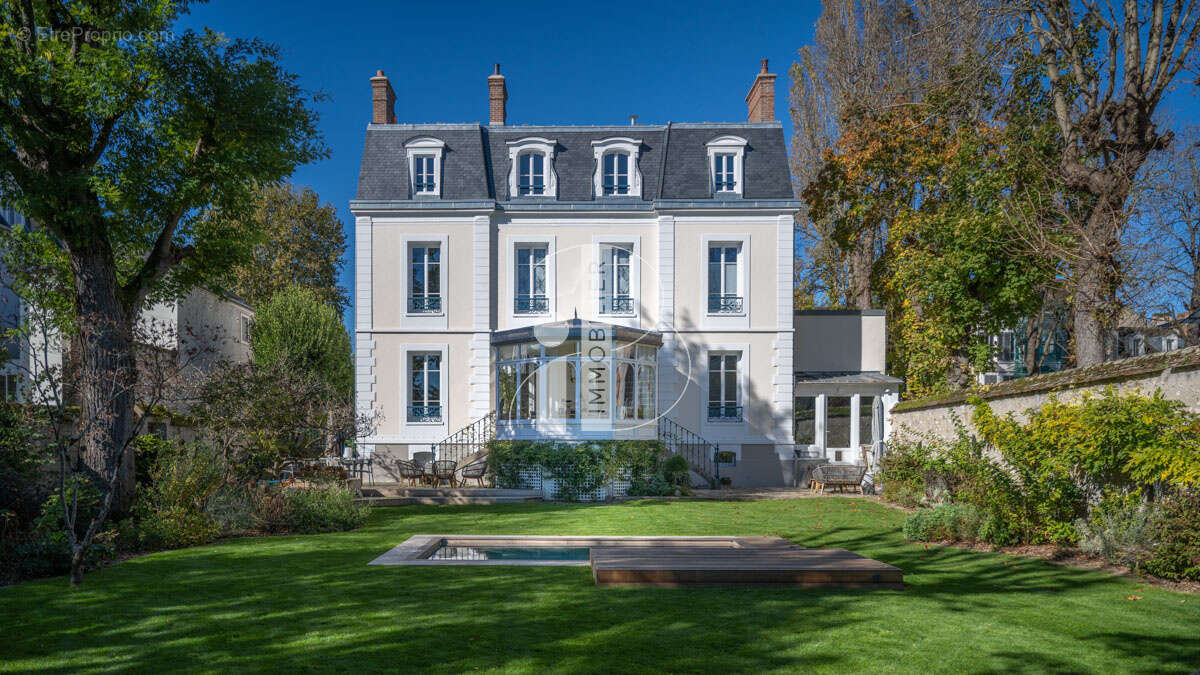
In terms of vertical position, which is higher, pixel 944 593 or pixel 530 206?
pixel 530 206

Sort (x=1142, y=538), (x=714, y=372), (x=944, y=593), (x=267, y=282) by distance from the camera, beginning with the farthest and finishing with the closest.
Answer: (x=267, y=282)
(x=714, y=372)
(x=1142, y=538)
(x=944, y=593)

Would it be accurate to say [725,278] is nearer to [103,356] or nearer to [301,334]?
[301,334]

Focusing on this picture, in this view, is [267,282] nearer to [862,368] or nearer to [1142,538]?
[862,368]

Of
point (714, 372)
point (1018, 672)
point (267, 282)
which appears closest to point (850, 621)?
point (1018, 672)

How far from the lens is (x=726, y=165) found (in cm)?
2178

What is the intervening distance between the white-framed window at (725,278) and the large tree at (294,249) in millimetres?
18033

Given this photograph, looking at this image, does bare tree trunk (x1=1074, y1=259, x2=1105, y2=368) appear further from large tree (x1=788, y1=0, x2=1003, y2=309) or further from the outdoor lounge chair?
large tree (x1=788, y1=0, x2=1003, y2=309)

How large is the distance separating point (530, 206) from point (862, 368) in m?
10.8

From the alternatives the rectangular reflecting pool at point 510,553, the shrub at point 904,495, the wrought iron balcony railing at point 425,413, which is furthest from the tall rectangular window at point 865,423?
the rectangular reflecting pool at point 510,553

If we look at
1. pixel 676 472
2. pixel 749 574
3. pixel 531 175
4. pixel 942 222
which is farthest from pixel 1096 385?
pixel 531 175

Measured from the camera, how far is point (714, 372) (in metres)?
21.0

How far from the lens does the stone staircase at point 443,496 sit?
1513cm

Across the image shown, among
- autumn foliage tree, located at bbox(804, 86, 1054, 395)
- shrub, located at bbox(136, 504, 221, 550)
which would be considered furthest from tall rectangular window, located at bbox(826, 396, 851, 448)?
shrub, located at bbox(136, 504, 221, 550)

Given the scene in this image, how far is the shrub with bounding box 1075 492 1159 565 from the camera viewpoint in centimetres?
782
